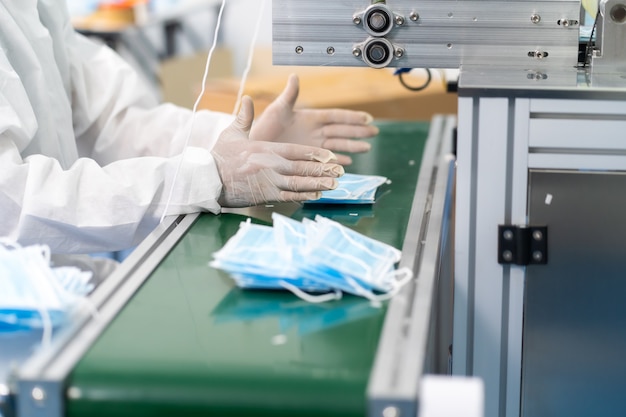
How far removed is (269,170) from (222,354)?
51 cm

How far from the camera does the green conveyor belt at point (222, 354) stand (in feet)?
2.97

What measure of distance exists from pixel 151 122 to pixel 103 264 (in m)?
0.33

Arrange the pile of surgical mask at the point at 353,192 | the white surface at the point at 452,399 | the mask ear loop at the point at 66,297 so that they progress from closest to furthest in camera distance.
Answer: the white surface at the point at 452,399 < the mask ear loop at the point at 66,297 < the pile of surgical mask at the point at 353,192

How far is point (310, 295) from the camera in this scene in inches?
44.2

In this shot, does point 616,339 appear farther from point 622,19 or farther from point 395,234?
point 622,19

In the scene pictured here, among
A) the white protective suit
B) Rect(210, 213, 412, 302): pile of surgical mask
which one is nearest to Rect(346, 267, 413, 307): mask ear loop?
Rect(210, 213, 412, 302): pile of surgical mask

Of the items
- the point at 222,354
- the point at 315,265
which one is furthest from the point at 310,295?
the point at 222,354

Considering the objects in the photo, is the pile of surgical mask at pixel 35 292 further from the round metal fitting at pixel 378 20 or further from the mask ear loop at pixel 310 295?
the round metal fitting at pixel 378 20

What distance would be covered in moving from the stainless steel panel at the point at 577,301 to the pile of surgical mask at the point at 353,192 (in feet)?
1.06

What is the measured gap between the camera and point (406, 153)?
188 centimetres

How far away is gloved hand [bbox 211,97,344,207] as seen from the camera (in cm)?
141

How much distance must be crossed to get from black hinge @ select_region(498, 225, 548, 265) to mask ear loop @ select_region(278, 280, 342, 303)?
31cm

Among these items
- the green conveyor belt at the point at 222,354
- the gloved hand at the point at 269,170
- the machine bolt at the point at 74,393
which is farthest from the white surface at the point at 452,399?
the gloved hand at the point at 269,170

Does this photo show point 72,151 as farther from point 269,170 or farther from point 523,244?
point 523,244
